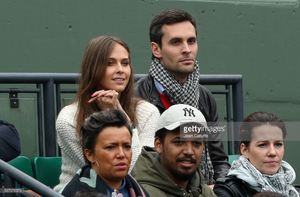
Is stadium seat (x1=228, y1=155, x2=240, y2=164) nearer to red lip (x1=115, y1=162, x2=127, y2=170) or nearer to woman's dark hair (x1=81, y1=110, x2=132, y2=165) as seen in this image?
woman's dark hair (x1=81, y1=110, x2=132, y2=165)

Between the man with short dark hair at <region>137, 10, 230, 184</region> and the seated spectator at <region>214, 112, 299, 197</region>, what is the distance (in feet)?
1.18

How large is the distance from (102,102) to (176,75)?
3.15 ft

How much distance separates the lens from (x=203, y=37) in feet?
37.1

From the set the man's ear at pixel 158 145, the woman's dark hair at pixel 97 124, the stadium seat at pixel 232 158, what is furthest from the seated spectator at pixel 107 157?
the stadium seat at pixel 232 158

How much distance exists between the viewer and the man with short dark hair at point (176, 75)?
8336mm

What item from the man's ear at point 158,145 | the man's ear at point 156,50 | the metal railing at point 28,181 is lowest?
the metal railing at point 28,181

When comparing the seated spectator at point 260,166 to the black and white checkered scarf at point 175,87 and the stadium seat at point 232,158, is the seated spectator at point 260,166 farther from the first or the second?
the stadium seat at point 232,158

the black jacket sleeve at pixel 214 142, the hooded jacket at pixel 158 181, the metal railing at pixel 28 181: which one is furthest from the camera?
the black jacket sleeve at pixel 214 142

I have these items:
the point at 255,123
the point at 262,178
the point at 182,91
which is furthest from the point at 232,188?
the point at 182,91

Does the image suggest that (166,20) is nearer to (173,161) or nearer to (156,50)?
(156,50)

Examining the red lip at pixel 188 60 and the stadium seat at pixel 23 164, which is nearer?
the stadium seat at pixel 23 164

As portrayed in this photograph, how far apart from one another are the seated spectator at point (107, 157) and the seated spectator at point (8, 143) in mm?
645

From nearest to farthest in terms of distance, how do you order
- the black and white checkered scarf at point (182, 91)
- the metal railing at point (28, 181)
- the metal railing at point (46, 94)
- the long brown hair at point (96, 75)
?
the metal railing at point (28, 181)
the long brown hair at point (96, 75)
the black and white checkered scarf at point (182, 91)
the metal railing at point (46, 94)

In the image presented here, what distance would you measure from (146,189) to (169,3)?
3.96m
